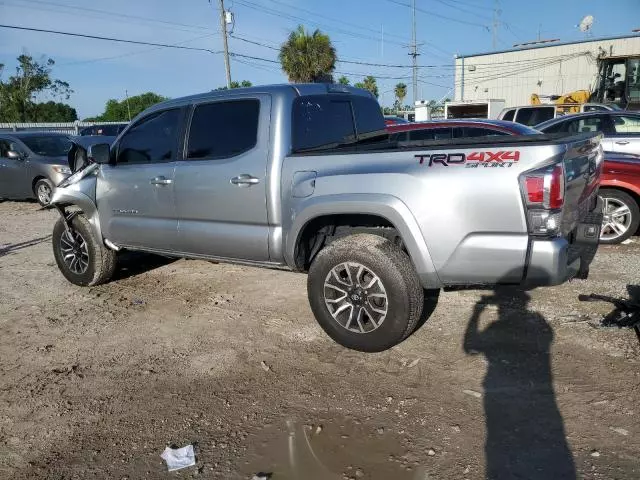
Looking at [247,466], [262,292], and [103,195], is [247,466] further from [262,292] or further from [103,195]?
[103,195]

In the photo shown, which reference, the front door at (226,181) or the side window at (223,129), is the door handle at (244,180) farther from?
the side window at (223,129)

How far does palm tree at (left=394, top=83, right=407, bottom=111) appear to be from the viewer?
62438 millimetres

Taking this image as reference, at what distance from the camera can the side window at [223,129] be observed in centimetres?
416

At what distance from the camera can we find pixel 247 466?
8.79 feet

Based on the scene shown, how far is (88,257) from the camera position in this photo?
549 centimetres

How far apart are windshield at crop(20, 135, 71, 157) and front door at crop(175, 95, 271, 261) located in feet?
29.2

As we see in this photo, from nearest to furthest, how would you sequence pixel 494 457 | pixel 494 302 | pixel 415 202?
1. pixel 494 457
2. pixel 415 202
3. pixel 494 302

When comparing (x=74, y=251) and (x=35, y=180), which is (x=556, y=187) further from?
(x=35, y=180)

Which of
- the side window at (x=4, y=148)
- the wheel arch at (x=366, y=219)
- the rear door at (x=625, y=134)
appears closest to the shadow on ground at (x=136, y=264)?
the wheel arch at (x=366, y=219)

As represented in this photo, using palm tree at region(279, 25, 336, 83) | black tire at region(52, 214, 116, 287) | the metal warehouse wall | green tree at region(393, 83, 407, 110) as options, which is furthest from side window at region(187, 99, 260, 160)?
green tree at region(393, 83, 407, 110)

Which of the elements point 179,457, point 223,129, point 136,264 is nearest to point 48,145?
point 136,264

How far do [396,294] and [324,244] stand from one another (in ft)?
2.95

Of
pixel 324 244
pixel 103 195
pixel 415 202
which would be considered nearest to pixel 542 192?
pixel 415 202

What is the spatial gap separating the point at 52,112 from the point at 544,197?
5815cm
